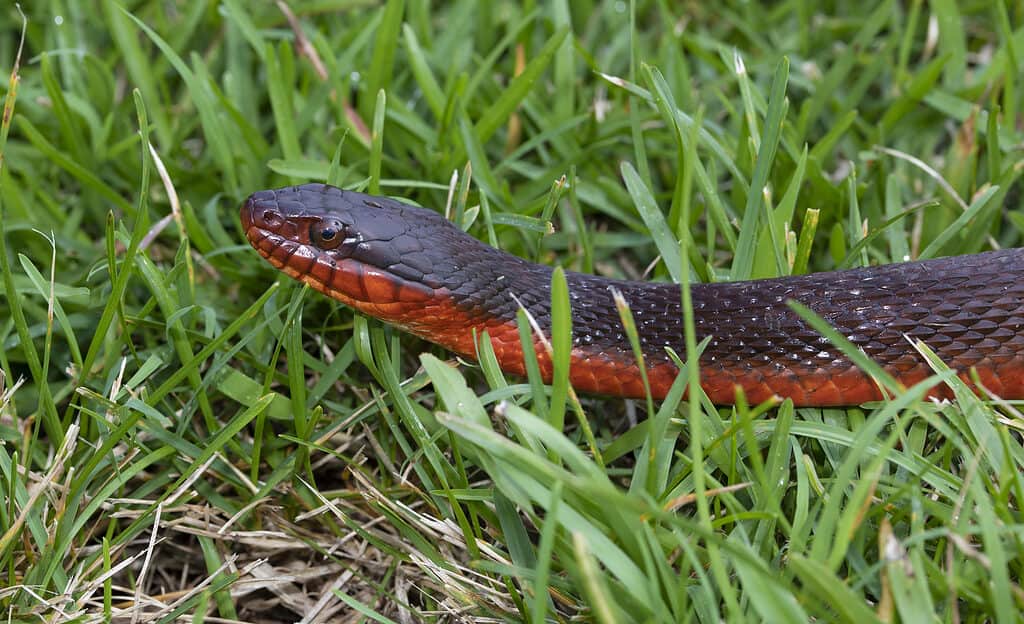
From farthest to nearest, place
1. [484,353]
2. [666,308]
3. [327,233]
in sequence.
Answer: [327,233], [666,308], [484,353]

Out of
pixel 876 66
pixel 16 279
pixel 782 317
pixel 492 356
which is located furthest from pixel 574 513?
pixel 876 66

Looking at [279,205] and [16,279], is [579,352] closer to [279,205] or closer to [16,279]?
[279,205]

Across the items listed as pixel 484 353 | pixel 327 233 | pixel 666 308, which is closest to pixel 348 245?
pixel 327 233

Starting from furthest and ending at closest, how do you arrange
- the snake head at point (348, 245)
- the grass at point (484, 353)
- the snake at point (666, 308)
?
1. the snake head at point (348, 245)
2. the snake at point (666, 308)
3. the grass at point (484, 353)

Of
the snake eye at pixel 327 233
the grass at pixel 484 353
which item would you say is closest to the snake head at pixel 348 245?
the snake eye at pixel 327 233

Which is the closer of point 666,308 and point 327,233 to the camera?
point 666,308

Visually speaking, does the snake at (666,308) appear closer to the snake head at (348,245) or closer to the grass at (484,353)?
the snake head at (348,245)

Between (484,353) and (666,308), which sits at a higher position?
(666,308)

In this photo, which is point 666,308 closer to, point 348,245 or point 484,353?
point 484,353
